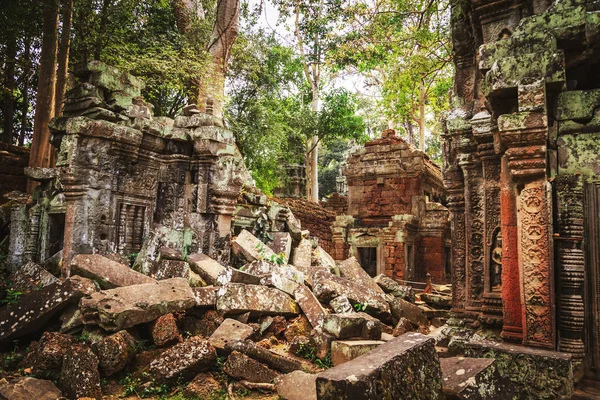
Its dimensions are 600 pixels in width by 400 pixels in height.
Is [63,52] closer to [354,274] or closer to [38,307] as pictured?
[38,307]

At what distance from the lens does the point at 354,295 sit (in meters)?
5.88

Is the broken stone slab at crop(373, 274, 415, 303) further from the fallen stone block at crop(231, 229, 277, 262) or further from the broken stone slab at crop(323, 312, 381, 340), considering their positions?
the broken stone slab at crop(323, 312, 381, 340)

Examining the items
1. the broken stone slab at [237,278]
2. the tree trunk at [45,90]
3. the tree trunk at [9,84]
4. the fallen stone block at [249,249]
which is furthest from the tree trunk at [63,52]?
the broken stone slab at [237,278]

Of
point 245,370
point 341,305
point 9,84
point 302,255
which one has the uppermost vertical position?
point 9,84

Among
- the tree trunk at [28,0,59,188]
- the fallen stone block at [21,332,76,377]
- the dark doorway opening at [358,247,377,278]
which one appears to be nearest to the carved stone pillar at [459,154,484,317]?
the fallen stone block at [21,332,76,377]

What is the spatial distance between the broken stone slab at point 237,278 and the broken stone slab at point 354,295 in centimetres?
95

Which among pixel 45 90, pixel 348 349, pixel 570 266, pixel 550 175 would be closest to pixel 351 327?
pixel 348 349

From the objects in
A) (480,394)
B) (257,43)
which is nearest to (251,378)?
(480,394)

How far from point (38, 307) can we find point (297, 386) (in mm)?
2959

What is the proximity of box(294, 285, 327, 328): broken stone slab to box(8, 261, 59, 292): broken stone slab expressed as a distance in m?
3.12

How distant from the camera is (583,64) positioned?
3479mm

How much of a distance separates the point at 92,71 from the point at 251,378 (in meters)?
4.85

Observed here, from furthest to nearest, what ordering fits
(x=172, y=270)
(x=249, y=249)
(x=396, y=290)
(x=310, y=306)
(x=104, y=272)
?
1. (x=396, y=290)
2. (x=249, y=249)
3. (x=172, y=270)
4. (x=310, y=306)
5. (x=104, y=272)

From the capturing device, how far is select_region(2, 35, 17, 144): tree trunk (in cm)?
1014
